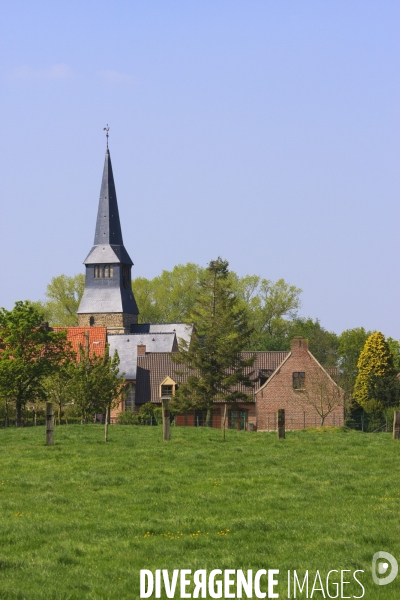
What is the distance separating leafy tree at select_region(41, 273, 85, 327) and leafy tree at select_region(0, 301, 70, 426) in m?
71.6

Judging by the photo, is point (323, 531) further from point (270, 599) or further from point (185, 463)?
point (185, 463)

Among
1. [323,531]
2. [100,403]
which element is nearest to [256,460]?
[323,531]

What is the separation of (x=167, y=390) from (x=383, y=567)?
2696 inches

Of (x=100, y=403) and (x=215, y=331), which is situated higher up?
(x=215, y=331)

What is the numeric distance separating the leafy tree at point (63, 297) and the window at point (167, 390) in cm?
4956

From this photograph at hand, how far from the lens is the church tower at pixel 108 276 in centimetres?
11738

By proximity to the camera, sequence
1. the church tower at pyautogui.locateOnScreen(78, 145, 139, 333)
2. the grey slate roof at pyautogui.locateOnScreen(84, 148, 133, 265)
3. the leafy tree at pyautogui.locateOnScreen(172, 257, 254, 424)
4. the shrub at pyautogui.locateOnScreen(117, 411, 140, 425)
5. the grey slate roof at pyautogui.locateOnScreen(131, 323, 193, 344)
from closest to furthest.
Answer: the shrub at pyautogui.locateOnScreen(117, 411, 140, 425), the leafy tree at pyautogui.locateOnScreen(172, 257, 254, 424), the grey slate roof at pyautogui.locateOnScreen(131, 323, 193, 344), the church tower at pyautogui.locateOnScreen(78, 145, 139, 333), the grey slate roof at pyautogui.locateOnScreen(84, 148, 133, 265)

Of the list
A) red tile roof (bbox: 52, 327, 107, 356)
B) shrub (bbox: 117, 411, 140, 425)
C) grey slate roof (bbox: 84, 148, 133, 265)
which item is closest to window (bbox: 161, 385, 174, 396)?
red tile roof (bbox: 52, 327, 107, 356)

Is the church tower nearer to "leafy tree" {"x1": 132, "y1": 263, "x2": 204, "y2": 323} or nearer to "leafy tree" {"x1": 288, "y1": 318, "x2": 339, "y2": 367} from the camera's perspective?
"leafy tree" {"x1": 132, "y1": 263, "x2": 204, "y2": 323}

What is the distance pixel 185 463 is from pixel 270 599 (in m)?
13.1

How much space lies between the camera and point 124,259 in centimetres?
12138

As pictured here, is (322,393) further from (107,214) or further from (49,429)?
(107,214)

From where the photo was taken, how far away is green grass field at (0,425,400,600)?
42.4 feet

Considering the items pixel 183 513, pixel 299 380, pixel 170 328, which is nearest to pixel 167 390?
pixel 299 380
